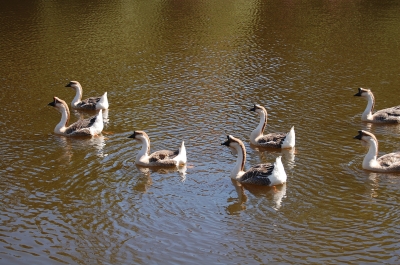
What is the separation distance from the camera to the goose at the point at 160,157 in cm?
1441

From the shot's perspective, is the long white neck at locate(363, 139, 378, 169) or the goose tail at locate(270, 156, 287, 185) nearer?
the goose tail at locate(270, 156, 287, 185)

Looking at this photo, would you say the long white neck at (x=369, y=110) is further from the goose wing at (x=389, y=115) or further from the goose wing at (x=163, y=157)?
the goose wing at (x=163, y=157)

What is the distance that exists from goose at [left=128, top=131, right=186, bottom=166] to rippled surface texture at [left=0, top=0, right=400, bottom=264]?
0.80ft

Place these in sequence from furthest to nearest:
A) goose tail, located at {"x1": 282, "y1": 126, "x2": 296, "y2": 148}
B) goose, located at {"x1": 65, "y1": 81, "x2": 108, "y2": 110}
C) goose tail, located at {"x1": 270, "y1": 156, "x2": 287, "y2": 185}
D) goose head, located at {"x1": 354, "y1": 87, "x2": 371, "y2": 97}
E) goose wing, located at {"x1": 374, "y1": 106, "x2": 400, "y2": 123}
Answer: goose, located at {"x1": 65, "y1": 81, "x2": 108, "y2": 110} → goose head, located at {"x1": 354, "y1": 87, "x2": 371, "y2": 97} → goose wing, located at {"x1": 374, "y1": 106, "x2": 400, "y2": 123} → goose tail, located at {"x1": 282, "y1": 126, "x2": 296, "y2": 148} → goose tail, located at {"x1": 270, "y1": 156, "x2": 287, "y2": 185}

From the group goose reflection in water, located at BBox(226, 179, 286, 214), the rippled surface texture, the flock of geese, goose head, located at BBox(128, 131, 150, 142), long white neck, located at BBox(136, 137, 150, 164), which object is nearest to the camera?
the rippled surface texture

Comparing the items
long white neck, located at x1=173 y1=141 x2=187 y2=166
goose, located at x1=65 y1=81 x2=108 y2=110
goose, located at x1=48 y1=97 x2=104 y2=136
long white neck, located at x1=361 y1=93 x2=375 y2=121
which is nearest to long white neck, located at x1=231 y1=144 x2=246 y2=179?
long white neck, located at x1=173 y1=141 x2=187 y2=166

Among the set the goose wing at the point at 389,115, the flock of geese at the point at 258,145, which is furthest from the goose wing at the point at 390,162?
the goose wing at the point at 389,115

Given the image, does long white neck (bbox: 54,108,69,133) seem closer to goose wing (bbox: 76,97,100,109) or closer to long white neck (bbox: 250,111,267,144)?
goose wing (bbox: 76,97,100,109)

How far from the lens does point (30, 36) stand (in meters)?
29.8

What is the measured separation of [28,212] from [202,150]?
5.09 metres

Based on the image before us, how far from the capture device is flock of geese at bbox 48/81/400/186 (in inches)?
530

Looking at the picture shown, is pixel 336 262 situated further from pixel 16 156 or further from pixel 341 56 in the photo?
pixel 341 56

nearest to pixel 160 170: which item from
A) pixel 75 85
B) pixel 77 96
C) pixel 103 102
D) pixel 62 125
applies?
pixel 62 125

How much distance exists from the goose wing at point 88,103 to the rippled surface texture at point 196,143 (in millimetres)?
415
